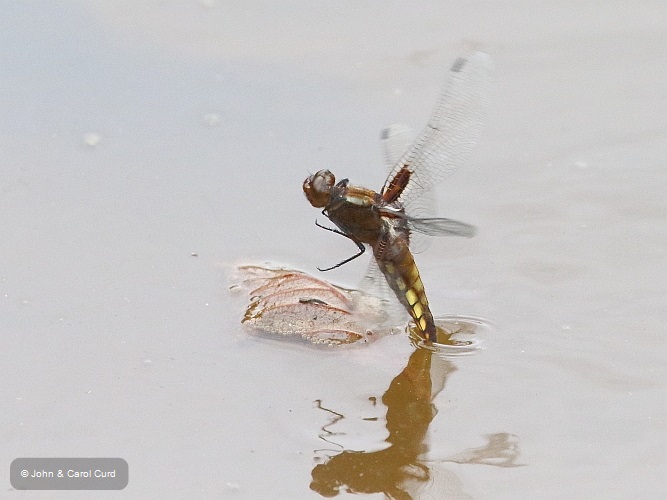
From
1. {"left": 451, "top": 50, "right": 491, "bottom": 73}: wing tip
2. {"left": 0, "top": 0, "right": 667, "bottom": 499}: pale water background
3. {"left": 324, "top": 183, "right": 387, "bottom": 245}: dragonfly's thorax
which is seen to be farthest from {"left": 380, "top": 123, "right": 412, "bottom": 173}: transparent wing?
{"left": 0, "top": 0, "right": 667, "bottom": 499}: pale water background

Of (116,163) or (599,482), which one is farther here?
(116,163)

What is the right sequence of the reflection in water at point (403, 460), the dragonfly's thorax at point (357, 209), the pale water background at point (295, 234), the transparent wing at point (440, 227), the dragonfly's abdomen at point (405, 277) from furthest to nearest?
the dragonfly's thorax at point (357, 209) < the dragonfly's abdomen at point (405, 277) < the transparent wing at point (440, 227) < the pale water background at point (295, 234) < the reflection in water at point (403, 460)

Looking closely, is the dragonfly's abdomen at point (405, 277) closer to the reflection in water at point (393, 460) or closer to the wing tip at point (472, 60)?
the reflection in water at point (393, 460)

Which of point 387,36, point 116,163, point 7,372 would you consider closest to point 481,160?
point 387,36

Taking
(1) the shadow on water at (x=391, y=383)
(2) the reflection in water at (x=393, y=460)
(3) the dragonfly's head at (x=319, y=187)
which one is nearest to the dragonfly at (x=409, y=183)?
(3) the dragonfly's head at (x=319, y=187)

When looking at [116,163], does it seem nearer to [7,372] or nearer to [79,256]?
[79,256]
